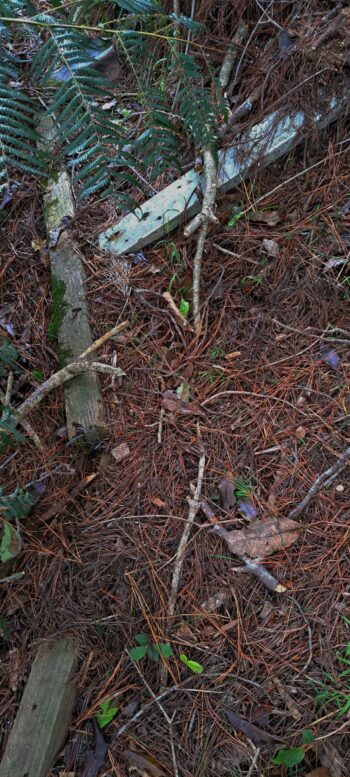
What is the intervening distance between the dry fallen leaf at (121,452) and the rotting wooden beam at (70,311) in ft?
0.28

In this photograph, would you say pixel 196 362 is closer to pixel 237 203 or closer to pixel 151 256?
pixel 151 256

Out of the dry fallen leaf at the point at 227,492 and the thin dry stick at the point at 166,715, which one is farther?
the dry fallen leaf at the point at 227,492

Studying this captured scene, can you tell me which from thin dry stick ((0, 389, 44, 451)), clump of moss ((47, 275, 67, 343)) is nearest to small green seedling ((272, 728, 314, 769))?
thin dry stick ((0, 389, 44, 451))

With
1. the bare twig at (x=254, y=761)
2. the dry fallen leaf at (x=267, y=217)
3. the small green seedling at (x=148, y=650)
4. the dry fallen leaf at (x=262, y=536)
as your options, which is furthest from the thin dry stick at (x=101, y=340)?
the bare twig at (x=254, y=761)

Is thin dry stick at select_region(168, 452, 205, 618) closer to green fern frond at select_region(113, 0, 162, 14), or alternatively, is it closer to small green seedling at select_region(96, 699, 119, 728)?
small green seedling at select_region(96, 699, 119, 728)

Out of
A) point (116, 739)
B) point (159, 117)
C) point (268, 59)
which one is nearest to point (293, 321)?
point (159, 117)

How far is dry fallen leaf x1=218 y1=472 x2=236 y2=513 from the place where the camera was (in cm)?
203

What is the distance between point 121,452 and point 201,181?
A: 1.24 metres

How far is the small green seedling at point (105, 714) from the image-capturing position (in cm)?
183

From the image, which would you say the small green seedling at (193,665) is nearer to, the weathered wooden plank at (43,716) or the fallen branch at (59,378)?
the weathered wooden plank at (43,716)

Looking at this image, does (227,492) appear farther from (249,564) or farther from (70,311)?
(70,311)

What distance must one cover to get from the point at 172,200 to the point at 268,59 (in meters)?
0.77

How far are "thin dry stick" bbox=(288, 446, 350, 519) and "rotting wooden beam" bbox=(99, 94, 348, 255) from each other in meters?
1.24

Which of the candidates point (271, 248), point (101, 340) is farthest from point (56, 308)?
point (271, 248)
